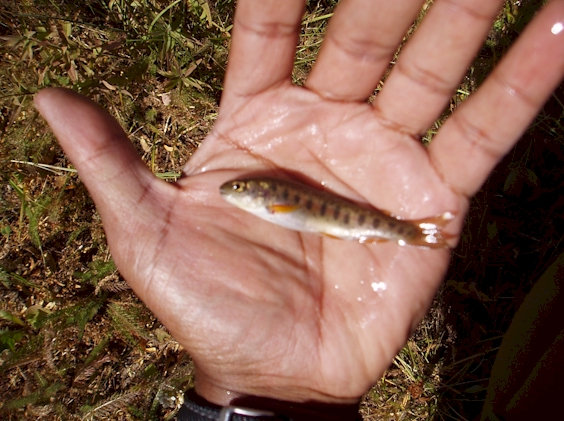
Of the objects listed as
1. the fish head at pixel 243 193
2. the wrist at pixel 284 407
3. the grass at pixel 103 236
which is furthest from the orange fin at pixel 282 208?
the grass at pixel 103 236

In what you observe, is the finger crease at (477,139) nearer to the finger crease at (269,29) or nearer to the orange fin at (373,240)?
the orange fin at (373,240)

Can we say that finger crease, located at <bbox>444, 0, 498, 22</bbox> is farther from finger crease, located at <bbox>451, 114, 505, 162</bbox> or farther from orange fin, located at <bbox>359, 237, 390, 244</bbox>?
orange fin, located at <bbox>359, 237, 390, 244</bbox>

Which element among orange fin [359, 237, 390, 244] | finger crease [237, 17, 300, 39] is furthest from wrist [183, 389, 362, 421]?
finger crease [237, 17, 300, 39]

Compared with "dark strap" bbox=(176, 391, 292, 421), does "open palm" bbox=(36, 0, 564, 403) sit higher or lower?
higher

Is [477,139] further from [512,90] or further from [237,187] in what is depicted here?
[237,187]

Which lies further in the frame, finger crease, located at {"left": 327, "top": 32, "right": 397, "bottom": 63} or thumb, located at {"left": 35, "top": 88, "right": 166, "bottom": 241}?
finger crease, located at {"left": 327, "top": 32, "right": 397, "bottom": 63}

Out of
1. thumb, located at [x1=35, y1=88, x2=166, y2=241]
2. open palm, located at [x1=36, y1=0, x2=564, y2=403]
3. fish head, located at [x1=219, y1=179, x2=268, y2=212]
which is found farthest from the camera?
fish head, located at [x1=219, y1=179, x2=268, y2=212]

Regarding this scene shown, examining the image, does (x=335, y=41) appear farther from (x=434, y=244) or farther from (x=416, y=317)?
(x=416, y=317)

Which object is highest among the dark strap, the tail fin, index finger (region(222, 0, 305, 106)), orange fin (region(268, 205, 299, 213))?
index finger (region(222, 0, 305, 106))
